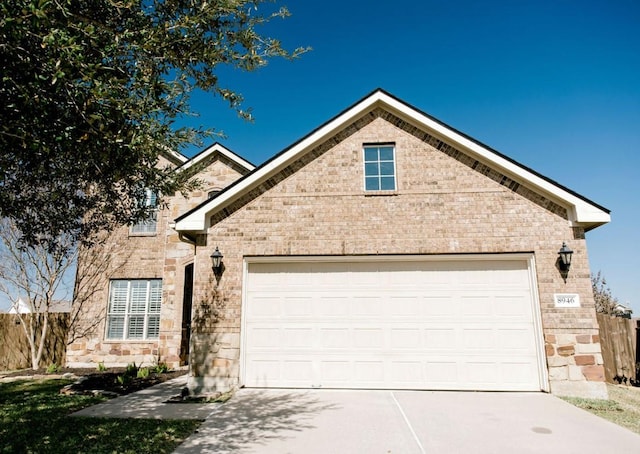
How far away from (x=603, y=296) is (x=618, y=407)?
1291 cm

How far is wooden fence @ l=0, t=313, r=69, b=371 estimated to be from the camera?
1372 cm

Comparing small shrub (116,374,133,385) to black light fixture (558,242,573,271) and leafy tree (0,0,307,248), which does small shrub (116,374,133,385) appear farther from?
black light fixture (558,242,573,271)

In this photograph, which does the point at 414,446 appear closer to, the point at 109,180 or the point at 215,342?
the point at 215,342

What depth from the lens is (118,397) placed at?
8.65m

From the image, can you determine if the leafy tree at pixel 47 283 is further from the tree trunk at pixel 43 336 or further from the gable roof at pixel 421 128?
the gable roof at pixel 421 128

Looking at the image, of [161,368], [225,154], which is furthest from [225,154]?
[161,368]

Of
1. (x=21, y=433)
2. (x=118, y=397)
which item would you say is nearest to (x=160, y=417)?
(x=21, y=433)

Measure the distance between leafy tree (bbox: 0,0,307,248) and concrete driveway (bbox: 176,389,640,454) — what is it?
4.09m

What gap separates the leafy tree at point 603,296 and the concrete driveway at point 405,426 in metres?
12.3

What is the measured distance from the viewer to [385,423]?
245 inches

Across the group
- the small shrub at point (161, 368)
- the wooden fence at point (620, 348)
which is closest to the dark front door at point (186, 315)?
the small shrub at point (161, 368)

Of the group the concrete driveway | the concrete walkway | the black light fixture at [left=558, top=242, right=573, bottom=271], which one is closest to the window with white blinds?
the concrete walkway

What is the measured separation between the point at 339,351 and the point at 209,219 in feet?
13.5

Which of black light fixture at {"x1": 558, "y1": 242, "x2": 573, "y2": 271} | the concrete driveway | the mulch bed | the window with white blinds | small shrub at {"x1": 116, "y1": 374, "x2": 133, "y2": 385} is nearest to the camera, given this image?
the concrete driveway
